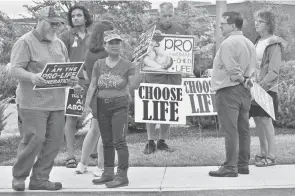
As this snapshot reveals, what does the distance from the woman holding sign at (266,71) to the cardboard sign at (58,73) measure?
8.59 feet

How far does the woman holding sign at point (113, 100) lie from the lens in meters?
6.79

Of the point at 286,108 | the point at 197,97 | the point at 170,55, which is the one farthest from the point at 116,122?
the point at 286,108

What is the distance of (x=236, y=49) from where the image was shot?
7270mm

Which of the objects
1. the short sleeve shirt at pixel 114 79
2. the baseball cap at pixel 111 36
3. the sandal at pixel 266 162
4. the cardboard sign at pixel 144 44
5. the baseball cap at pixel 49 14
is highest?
the baseball cap at pixel 49 14

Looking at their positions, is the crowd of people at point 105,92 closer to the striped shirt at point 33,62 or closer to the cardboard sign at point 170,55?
the striped shirt at point 33,62

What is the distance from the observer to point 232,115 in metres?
7.32

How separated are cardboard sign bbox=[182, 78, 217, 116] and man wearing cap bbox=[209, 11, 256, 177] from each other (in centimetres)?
226

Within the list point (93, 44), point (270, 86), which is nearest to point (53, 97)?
point (93, 44)

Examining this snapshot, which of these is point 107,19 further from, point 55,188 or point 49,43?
point 55,188

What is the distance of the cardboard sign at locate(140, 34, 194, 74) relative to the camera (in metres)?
9.12

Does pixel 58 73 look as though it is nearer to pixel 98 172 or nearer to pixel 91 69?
pixel 91 69

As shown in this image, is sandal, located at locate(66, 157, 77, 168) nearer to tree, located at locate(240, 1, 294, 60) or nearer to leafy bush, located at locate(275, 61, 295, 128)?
leafy bush, located at locate(275, 61, 295, 128)

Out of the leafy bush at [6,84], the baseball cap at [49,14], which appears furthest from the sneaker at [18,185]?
the leafy bush at [6,84]

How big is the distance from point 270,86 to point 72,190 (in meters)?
3.02
